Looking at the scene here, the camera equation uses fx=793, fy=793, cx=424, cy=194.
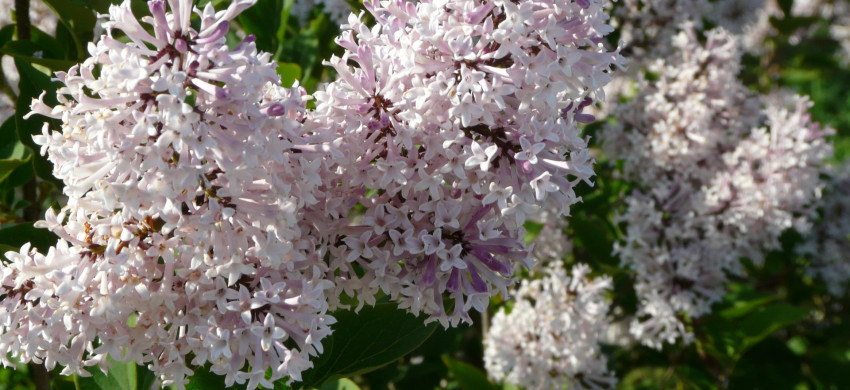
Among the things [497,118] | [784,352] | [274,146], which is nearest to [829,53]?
[784,352]

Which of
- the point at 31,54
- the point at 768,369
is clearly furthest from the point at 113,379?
the point at 768,369

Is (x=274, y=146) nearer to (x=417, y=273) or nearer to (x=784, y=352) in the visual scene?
(x=417, y=273)

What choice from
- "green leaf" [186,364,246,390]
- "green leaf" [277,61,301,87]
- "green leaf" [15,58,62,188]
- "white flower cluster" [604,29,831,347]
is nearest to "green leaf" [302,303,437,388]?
"green leaf" [186,364,246,390]

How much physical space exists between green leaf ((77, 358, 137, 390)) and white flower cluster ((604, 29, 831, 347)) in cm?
134

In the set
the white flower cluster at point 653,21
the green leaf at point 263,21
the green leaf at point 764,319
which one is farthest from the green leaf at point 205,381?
the white flower cluster at point 653,21

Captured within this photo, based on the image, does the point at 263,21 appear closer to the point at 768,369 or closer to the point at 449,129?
the point at 449,129

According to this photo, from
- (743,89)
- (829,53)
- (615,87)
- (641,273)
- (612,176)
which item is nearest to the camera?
(641,273)

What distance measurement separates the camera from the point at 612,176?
2.85 m

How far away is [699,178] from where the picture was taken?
2287 mm

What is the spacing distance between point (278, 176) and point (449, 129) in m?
0.22

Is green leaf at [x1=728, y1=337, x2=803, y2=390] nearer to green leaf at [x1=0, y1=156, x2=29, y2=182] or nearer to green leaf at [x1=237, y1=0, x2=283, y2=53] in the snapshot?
green leaf at [x1=237, y1=0, x2=283, y2=53]

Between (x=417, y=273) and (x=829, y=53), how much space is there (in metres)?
4.08

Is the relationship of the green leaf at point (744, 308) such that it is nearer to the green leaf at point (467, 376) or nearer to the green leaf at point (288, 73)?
the green leaf at point (467, 376)

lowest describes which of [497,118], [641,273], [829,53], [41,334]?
[829,53]
